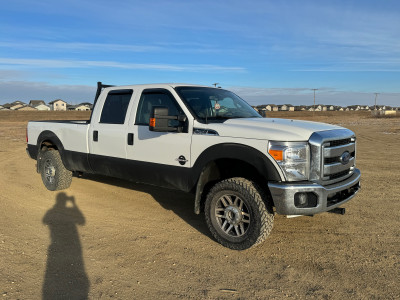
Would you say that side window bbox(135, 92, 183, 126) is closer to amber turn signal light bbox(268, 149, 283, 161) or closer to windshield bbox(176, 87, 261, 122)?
windshield bbox(176, 87, 261, 122)

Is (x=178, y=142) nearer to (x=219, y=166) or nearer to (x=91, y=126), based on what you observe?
(x=219, y=166)

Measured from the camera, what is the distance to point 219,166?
477cm

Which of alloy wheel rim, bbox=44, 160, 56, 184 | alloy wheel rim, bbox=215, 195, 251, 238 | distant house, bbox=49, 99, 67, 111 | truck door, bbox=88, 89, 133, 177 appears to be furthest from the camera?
distant house, bbox=49, 99, 67, 111

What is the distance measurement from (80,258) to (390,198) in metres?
5.50

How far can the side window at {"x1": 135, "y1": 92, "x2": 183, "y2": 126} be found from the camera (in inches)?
203

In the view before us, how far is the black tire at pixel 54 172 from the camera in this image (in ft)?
23.2

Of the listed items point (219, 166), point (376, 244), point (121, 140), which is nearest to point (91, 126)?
point (121, 140)

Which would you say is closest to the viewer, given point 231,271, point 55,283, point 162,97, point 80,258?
point 55,283

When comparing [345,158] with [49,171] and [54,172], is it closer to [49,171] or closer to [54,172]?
[54,172]

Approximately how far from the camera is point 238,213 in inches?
174

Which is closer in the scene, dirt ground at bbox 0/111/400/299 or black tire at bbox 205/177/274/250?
dirt ground at bbox 0/111/400/299

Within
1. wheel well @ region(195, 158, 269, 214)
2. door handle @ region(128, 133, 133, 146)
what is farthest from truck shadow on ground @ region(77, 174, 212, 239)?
door handle @ region(128, 133, 133, 146)

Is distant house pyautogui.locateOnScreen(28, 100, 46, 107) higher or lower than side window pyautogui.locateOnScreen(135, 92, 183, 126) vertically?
higher

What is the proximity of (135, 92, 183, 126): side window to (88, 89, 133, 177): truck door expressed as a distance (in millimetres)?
277
